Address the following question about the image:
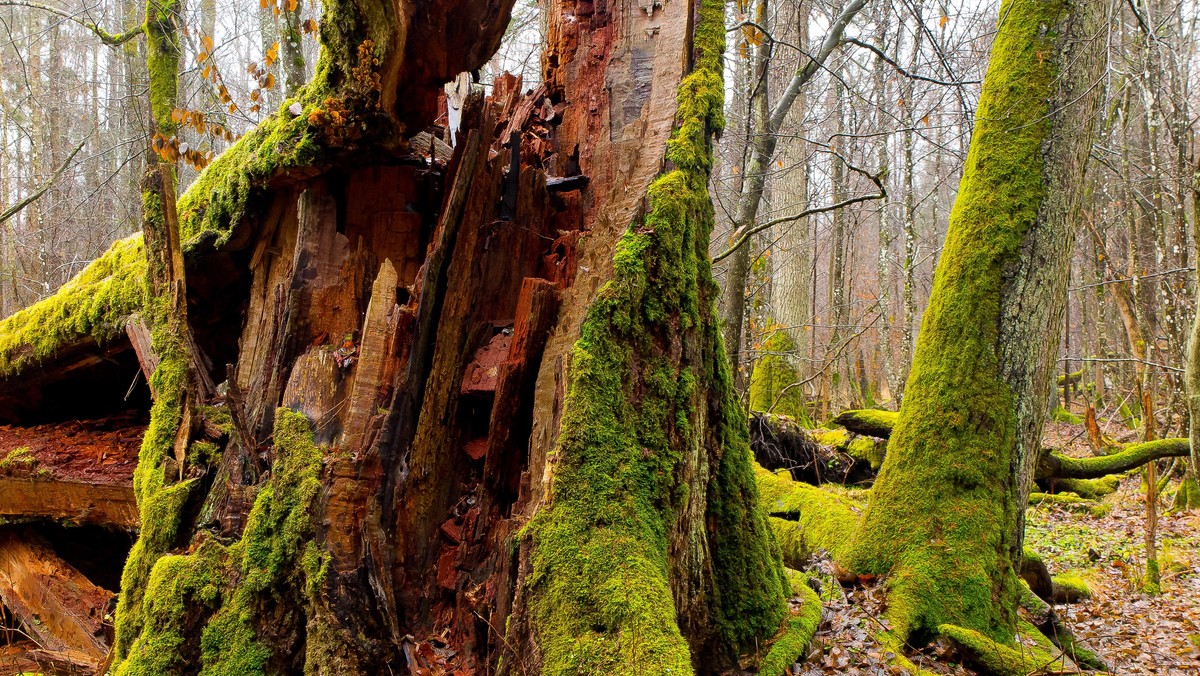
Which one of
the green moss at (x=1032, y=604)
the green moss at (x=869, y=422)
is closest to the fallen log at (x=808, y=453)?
the green moss at (x=869, y=422)

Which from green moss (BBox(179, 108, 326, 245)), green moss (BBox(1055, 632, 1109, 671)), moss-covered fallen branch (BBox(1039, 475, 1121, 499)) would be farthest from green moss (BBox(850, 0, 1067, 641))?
moss-covered fallen branch (BBox(1039, 475, 1121, 499))

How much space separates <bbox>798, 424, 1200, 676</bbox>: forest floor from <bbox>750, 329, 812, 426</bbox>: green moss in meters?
3.64

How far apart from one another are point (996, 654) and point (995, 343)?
1.90 meters

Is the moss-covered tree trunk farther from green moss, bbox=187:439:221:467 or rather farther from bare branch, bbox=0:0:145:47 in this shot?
bare branch, bbox=0:0:145:47

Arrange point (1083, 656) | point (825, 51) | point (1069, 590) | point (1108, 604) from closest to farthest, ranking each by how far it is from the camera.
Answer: point (1083, 656)
point (1069, 590)
point (1108, 604)
point (825, 51)

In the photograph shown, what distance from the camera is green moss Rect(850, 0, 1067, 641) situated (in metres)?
4.11

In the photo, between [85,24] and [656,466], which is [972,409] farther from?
[85,24]

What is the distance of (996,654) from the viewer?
→ 146 inches

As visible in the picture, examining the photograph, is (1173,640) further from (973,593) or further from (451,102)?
(451,102)

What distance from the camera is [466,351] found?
3.16 metres

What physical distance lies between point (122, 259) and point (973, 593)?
6245 millimetres

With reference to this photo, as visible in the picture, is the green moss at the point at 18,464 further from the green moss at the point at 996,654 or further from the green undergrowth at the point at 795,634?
the green moss at the point at 996,654

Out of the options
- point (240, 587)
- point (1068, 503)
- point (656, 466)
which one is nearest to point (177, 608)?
point (240, 587)

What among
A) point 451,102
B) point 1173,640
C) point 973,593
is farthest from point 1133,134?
point 451,102
